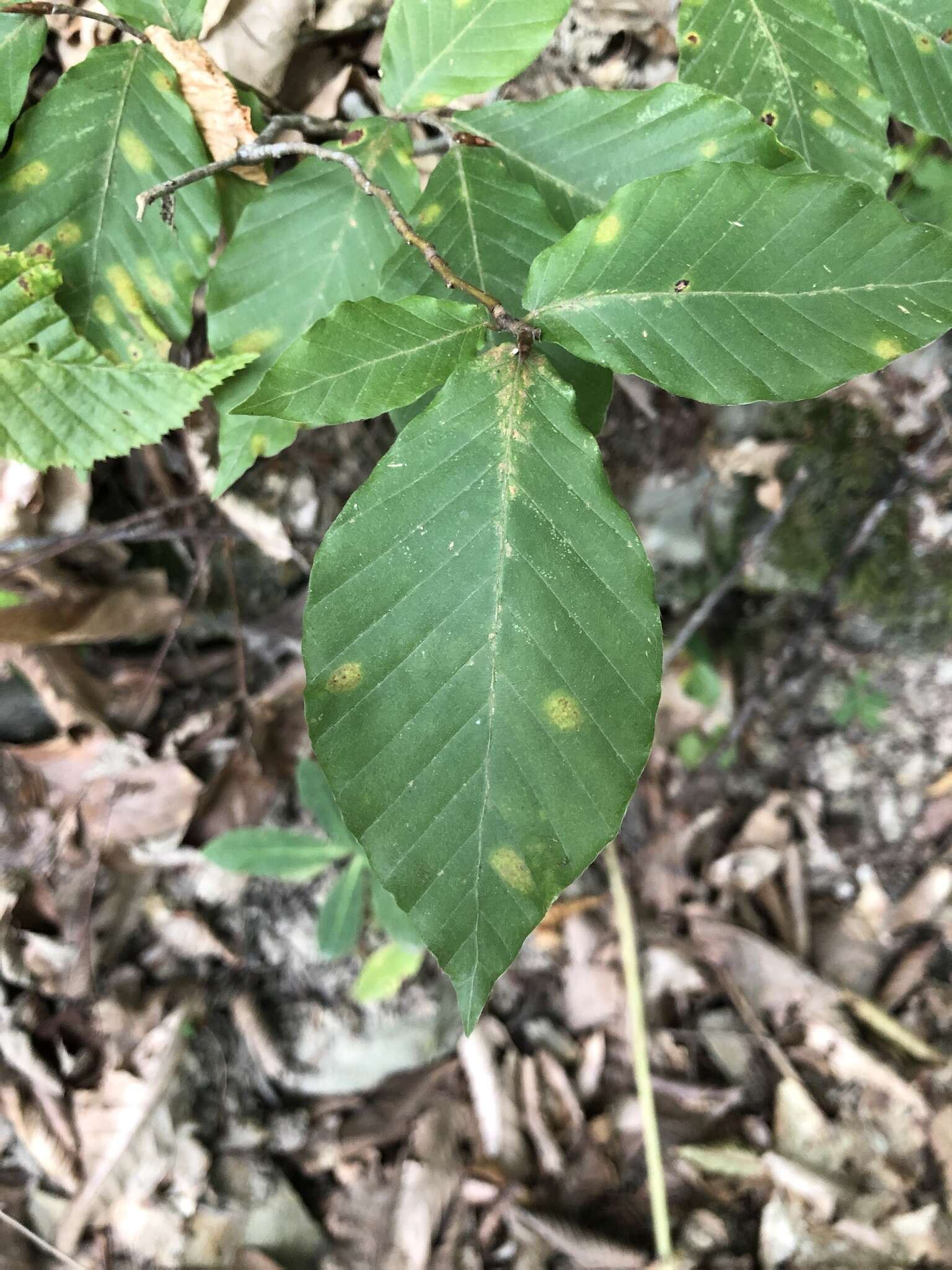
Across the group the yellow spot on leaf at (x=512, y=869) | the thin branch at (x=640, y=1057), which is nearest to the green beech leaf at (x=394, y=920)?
the thin branch at (x=640, y=1057)

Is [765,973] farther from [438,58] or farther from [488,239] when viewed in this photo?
[438,58]

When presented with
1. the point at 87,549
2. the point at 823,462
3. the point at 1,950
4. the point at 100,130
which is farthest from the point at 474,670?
the point at 1,950

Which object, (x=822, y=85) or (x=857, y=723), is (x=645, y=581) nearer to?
(x=822, y=85)

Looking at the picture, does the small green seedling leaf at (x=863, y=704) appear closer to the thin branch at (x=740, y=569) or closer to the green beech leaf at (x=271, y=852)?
the thin branch at (x=740, y=569)

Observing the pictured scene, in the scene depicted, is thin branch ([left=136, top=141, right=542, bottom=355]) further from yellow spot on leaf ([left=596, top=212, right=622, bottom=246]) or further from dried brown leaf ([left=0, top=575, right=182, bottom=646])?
dried brown leaf ([left=0, top=575, right=182, bottom=646])

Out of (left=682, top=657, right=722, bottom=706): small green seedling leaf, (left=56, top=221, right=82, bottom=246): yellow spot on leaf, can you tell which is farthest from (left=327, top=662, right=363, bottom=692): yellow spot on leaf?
(left=682, top=657, right=722, bottom=706): small green seedling leaf

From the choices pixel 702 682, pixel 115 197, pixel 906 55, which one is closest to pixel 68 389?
pixel 115 197
